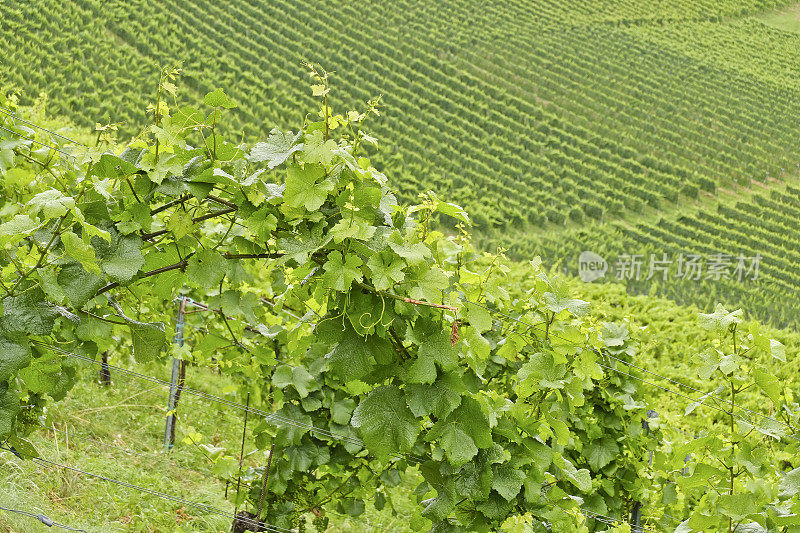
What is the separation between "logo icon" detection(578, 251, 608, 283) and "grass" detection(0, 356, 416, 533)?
1115 cm

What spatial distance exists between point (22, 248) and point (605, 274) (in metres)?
14.9

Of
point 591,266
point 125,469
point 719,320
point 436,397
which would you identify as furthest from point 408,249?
point 591,266

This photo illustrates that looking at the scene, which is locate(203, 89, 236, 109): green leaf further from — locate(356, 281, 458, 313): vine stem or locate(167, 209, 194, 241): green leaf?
locate(356, 281, 458, 313): vine stem

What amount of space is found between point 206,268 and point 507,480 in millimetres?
880

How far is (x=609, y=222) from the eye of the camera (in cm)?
1731

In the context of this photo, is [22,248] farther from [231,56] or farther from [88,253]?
[231,56]

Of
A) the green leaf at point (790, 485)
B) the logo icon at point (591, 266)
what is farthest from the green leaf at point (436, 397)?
the logo icon at point (591, 266)

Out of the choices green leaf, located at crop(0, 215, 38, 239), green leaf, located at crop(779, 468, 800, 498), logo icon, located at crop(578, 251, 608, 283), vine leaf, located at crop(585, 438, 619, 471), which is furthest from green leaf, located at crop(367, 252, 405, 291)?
logo icon, located at crop(578, 251, 608, 283)

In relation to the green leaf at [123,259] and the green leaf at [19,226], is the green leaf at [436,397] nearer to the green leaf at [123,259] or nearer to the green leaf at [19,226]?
the green leaf at [123,259]

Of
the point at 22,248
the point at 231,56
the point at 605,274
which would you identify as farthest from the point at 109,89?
the point at 22,248

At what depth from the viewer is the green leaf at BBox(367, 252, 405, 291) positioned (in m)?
1.25

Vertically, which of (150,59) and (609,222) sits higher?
(150,59)

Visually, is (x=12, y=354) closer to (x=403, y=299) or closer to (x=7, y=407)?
(x=7, y=407)

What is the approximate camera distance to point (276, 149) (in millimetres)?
1351
